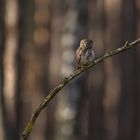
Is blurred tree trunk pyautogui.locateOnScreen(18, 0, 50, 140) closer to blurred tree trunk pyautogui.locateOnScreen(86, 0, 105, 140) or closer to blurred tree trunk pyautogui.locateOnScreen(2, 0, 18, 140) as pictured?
blurred tree trunk pyautogui.locateOnScreen(2, 0, 18, 140)

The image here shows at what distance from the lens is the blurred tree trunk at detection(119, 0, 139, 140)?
8148mm

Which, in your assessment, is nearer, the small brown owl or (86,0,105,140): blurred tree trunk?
the small brown owl

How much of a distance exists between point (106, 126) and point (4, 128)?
51.2 inches

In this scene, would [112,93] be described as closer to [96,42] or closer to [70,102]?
[96,42]

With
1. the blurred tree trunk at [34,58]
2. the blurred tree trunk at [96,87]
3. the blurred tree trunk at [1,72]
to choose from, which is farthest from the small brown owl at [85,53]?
the blurred tree trunk at [34,58]

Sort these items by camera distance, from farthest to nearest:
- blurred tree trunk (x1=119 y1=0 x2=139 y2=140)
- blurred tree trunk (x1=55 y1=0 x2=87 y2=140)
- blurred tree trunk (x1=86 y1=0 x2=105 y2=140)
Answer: blurred tree trunk (x1=86 y1=0 x2=105 y2=140) → blurred tree trunk (x1=119 y1=0 x2=139 y2=140) → blurred tree trunk (x1=55 y1=0 x2=87 y2=140)

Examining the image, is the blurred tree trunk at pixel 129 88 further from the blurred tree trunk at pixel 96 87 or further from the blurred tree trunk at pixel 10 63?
the blurred tree trunk at pixel 10 63

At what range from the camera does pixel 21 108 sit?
8.86m

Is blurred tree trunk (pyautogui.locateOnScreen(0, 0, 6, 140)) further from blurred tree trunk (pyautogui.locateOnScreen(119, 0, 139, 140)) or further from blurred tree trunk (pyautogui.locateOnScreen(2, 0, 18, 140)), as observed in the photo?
blurred tree trunk (pyautogui.locateOnScreen(119, 0, 139, 140))

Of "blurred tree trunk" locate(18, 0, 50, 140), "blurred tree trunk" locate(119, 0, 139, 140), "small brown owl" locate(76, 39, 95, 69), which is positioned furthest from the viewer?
"blurred tree trunk" locate(18, 0, 50, 140)

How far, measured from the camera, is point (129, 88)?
26.9 feet

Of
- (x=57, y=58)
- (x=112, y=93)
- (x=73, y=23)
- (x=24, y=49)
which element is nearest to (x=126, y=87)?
(x=112, y=93)

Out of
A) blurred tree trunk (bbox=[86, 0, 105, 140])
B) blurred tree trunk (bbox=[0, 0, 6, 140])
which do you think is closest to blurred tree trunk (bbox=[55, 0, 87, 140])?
blurred tree trunk (bbox=[0, 0, 6, 140])

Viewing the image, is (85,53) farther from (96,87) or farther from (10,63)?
(10,63)
